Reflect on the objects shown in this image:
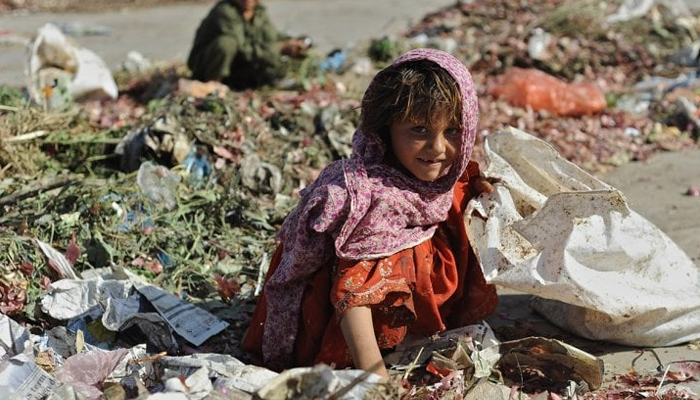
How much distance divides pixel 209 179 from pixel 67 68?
265 centimetres

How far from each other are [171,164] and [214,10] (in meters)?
2.59

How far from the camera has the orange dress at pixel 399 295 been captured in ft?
9.52

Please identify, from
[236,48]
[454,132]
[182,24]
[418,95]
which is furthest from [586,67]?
[418,95]

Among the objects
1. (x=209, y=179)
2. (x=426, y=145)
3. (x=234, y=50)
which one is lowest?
(x=209, y=179)

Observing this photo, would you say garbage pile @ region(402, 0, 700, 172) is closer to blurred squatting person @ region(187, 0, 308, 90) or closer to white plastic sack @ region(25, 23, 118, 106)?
blurred squatting person @ region(187, 0, 308, 90)

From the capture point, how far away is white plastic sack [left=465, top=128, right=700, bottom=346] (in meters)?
3.08

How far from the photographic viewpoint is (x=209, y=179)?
15.4 feet

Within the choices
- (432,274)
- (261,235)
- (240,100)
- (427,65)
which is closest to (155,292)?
(261,235)

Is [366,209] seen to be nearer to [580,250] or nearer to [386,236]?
[386,236]

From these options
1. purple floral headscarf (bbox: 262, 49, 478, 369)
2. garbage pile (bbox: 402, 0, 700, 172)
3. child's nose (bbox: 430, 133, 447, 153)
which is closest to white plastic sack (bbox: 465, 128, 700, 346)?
purple floral headscarf (bbox: 262, 49, 478, 369)

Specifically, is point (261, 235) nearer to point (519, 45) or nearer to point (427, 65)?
point (427, 65)

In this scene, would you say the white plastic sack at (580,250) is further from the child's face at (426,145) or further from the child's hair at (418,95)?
the child's hair at (418,95)

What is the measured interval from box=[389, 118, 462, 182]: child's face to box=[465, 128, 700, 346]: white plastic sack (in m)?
0.25

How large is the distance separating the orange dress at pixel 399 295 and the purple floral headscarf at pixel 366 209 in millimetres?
45
